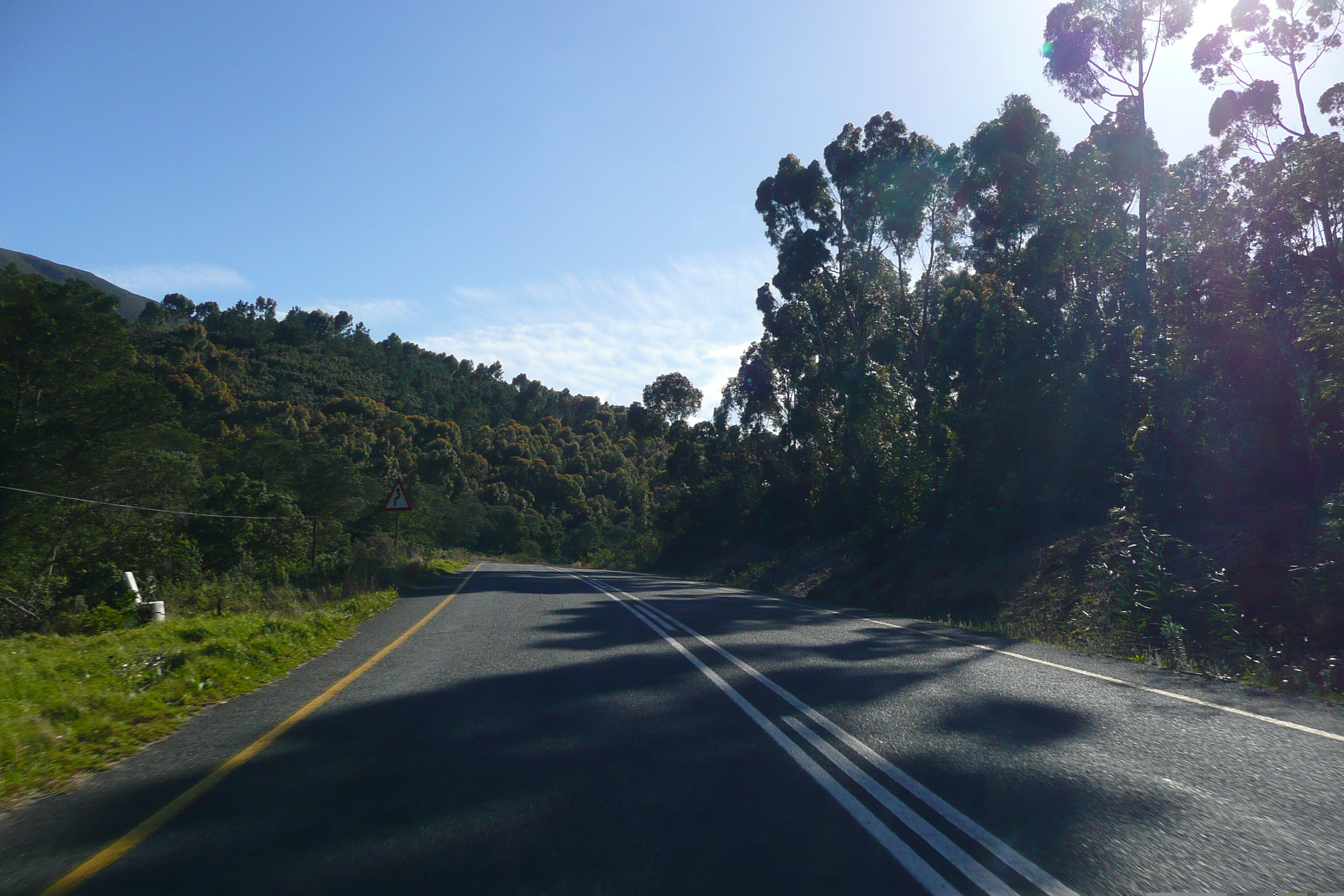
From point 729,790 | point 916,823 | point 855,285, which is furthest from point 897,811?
point 855,285

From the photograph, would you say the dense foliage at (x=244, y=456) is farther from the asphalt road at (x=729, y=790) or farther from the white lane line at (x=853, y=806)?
the white lane line at (x=853, y=806)

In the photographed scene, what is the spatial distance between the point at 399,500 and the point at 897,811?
20.7 metres

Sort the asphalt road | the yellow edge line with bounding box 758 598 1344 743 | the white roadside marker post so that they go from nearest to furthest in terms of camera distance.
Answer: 1. the asphalt road
2. the yellow edge line with bounding box 758 598 1344 743
3. the white roadside marker post

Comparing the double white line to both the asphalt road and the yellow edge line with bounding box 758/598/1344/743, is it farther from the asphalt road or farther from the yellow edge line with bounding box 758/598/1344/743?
the yellow edge line with bounding box 758/598/1344/743

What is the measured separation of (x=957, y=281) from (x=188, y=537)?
31057 millimetres

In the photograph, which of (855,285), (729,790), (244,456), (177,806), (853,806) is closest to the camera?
(853,806)

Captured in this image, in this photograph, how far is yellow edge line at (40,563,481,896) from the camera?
3.52 m

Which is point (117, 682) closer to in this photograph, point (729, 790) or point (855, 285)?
point (729, 790)

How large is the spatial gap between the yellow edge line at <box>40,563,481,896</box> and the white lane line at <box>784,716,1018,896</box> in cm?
370

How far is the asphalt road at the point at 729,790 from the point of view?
3494 millimetres

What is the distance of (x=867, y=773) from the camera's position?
4.80 metres

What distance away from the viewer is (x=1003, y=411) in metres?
26.5

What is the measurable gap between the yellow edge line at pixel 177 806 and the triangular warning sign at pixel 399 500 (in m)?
14.9

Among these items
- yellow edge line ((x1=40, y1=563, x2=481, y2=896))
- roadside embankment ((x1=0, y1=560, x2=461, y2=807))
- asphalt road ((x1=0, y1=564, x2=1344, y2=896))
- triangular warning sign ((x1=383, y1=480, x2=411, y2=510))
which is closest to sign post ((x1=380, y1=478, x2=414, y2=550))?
triangular warning sign ((x1=383, y1=480, x2=411, y2=510))
